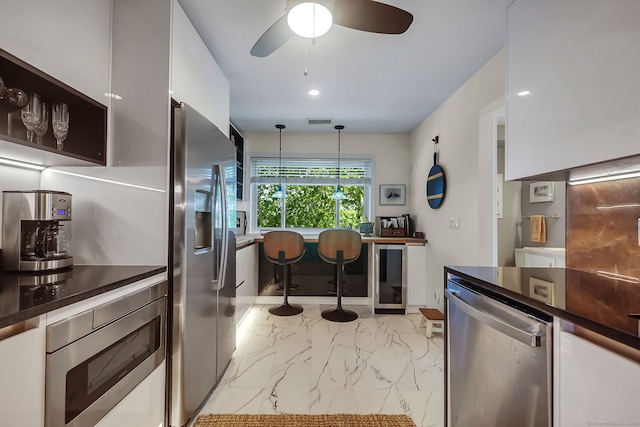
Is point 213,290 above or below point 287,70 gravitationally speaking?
below

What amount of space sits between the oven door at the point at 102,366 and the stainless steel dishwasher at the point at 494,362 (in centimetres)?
145

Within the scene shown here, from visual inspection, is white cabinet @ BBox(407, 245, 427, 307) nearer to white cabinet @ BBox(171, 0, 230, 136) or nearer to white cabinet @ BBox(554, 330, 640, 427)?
white cabinet @ BBox(171, 0, 230, 136)

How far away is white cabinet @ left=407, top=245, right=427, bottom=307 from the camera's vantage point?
11.9 ft

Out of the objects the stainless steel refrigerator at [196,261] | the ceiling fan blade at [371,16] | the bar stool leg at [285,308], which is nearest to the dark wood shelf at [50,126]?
the stainless steel refrigerator at [196,261]

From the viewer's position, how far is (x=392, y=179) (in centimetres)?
455

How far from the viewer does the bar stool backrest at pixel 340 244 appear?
3.41 metres

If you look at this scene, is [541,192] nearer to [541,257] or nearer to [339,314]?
[541,257]

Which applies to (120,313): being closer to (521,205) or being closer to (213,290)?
(213,290)

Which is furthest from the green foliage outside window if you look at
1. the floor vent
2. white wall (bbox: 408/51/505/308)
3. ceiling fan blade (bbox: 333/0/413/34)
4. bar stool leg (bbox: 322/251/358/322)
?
ceiling fan blade (bbox: 333/0/413/34)

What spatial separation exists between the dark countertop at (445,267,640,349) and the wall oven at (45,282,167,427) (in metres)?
1.49

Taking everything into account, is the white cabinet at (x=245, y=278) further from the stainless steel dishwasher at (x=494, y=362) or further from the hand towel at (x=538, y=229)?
the hand towel at (x=538, y=229)

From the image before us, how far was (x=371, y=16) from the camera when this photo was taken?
147cm

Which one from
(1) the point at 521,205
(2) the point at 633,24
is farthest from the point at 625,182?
(1) the point at 521,205

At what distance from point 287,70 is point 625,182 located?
2.34 metres
